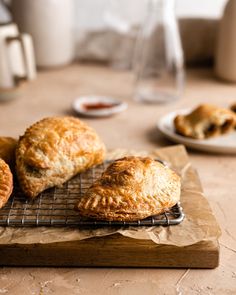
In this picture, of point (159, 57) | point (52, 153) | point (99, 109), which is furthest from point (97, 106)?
point (52, 153)

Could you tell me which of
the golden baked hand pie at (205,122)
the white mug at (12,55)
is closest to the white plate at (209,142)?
the golden baked hand pie at (205,122)

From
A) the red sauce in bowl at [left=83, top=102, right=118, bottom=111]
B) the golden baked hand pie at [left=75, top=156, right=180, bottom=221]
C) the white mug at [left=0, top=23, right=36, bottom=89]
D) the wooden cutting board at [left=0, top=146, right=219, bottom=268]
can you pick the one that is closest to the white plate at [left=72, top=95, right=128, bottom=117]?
the red sauce in bowl at [left=83, top=102, right=118, bottom=111]

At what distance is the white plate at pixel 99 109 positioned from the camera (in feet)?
5.11

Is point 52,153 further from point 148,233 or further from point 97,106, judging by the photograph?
point 97,106

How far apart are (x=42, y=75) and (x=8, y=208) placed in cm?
115

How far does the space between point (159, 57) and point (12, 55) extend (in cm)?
50

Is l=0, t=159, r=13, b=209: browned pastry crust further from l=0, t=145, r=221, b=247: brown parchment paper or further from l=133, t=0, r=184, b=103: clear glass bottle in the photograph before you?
l=133, t=0, r=184, b=103: clear glass bottle

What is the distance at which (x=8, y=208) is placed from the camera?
93cm

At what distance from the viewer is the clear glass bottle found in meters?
1.62

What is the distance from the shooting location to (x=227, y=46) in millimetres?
1851

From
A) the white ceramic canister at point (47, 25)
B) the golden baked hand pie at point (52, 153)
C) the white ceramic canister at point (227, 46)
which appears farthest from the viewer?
the white ceramic canister at point (47, 25)

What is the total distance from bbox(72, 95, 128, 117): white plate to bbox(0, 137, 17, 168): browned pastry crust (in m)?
0.51

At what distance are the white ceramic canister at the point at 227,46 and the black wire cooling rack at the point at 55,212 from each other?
1.02 meters

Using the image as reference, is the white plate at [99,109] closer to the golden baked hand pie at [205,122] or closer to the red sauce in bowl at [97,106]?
the red sauce in bowl at [97,106]
